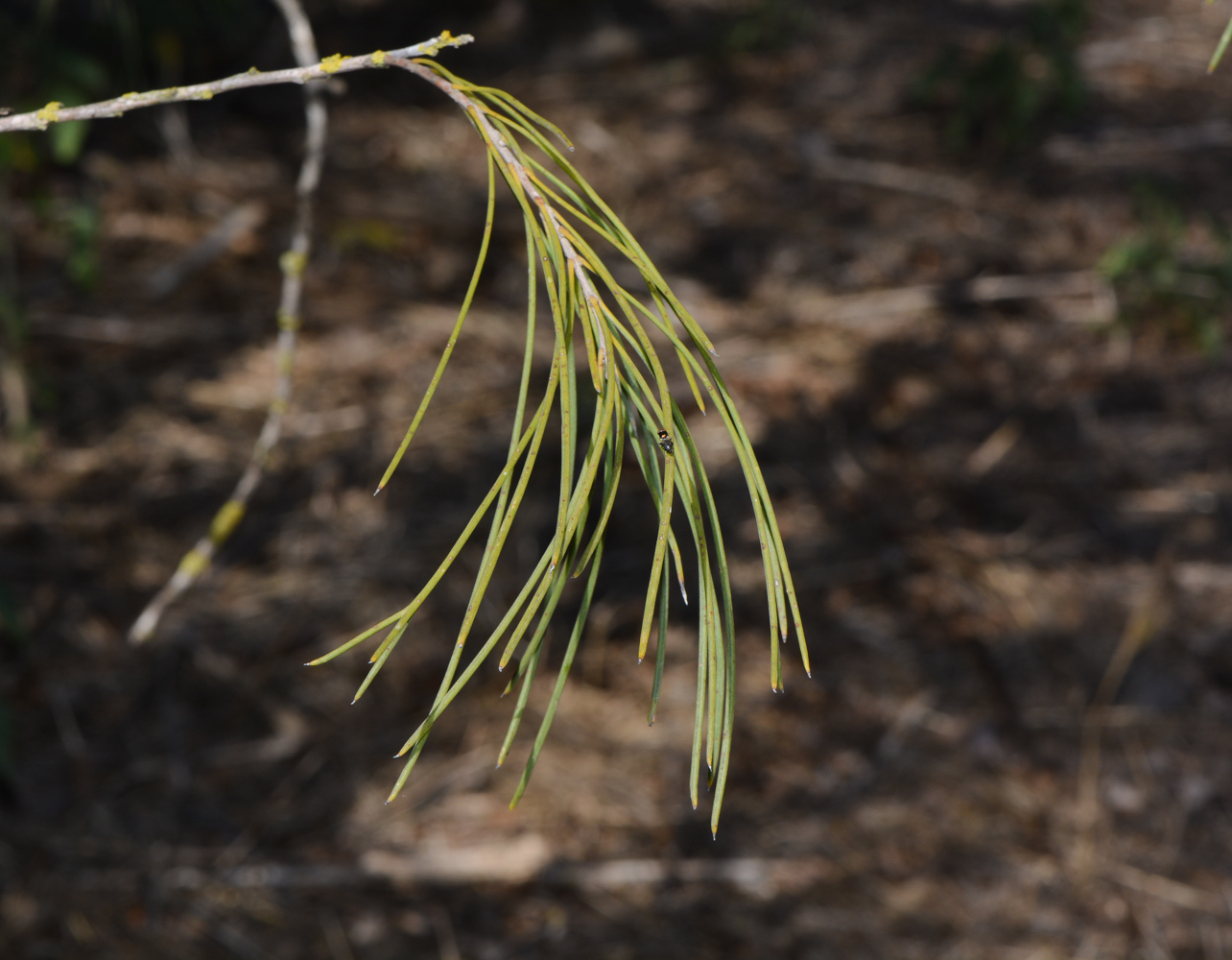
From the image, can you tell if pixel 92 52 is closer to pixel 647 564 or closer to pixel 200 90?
pixel 647 564

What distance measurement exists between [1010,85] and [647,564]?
1.86m

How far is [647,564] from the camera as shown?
187cm

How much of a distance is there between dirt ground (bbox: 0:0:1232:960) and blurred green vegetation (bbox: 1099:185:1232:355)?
0.13ft

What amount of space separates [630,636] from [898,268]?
1352mm

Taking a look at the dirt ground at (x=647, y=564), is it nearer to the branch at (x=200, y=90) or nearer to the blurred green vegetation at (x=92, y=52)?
the blurred green vegetation at (x=92, y=52)

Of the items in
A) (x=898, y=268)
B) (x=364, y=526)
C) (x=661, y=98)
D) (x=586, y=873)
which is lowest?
(x=586, y=873)

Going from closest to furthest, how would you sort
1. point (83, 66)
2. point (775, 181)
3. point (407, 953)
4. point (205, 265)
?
point (407, 953)
point (83, 66)
point (205, 265)
point (775, 181)

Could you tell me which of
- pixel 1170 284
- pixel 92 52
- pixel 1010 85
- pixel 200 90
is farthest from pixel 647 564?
pixel 1010 85

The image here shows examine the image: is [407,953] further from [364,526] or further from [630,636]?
[364,526]

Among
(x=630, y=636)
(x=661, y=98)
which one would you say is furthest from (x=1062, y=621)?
(x=661, y=98)

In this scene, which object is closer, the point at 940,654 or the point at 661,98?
the point at 940,654

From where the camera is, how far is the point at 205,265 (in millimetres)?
2166

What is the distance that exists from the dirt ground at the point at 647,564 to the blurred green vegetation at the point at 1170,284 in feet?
0.13

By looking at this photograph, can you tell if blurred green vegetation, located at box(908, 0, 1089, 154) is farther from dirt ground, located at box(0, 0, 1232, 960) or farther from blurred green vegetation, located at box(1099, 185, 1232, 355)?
blurred green vegetation, located at box(1099, 185, 1232, 355)
